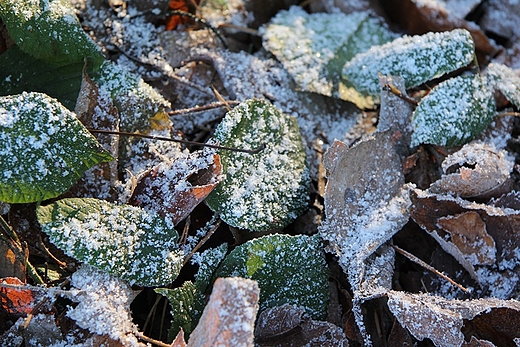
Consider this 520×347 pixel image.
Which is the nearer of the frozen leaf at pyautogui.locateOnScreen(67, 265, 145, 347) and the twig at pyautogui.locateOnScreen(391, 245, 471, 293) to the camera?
the frozen leaf at pyautogui.locateOnScreen(67, 265, 145, 347)

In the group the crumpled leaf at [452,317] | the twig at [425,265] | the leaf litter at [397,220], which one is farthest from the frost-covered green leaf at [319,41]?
the crumpled leaf at [452,317]

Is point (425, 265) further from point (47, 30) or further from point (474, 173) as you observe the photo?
point (47, 30)

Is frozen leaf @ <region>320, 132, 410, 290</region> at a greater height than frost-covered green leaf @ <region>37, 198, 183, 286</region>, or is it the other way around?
frost-covered green leaf @ <region>37, 198, 183, 286</region>

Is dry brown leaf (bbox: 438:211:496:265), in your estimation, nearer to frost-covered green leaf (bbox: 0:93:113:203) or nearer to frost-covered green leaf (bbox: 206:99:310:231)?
frost-covered green leaf (bbox: 206:99:310:231)

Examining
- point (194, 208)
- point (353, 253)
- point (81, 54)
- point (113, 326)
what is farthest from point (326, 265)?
point (81, 54)

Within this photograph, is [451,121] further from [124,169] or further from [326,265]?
[124,169]

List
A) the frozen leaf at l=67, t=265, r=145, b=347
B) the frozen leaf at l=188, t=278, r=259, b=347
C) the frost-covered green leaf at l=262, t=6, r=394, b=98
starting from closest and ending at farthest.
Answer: the frozen leaf at l=188, t=278, r=259, b=347 → the frozen leaf at l=67, t=265, r=145, b=347 → the frost-covered green leaf at l=262, t=6, r=394, b=98

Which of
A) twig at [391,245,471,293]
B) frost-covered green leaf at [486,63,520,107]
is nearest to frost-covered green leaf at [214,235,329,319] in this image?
twig at [391,245,471,293]
